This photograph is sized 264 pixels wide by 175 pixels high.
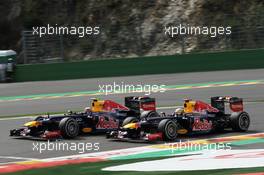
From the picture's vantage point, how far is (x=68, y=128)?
1230 cm

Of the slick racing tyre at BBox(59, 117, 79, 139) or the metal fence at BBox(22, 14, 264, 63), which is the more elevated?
the metal fence at BBox(22, 14, 264, 63)

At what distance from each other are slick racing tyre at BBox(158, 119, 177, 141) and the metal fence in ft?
58.2

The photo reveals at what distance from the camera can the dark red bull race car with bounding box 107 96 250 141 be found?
11.4 metres

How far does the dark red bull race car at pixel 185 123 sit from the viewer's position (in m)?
11.4

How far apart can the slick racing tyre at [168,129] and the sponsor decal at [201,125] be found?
64 cm

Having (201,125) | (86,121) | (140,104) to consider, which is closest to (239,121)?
(201,125)

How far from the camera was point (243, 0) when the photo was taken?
108ft

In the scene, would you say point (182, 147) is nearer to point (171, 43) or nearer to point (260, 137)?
point (260, 137)
